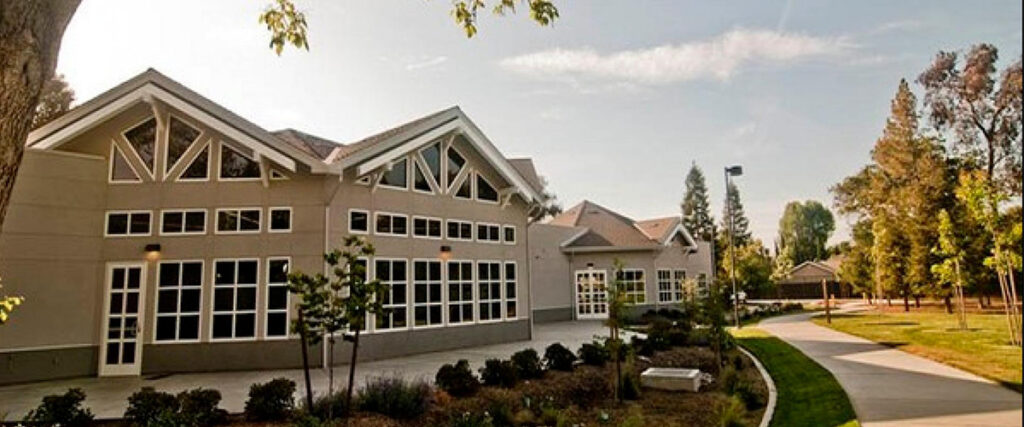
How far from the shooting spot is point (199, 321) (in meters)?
12.1

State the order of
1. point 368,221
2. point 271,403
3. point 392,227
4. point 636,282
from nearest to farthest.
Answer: point 271,403 → point 368,221 → point 392,227 → point 636,282

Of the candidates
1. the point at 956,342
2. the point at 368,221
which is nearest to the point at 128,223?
the point at 368,221

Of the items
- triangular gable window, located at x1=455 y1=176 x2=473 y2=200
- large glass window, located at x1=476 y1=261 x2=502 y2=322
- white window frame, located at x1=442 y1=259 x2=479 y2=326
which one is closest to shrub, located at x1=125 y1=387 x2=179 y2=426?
white window frame, located at x1=442 y1=259 x2=479 y2=326

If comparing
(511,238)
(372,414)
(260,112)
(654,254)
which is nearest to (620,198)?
(654,254)

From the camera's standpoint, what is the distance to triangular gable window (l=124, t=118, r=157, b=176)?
41.9ft

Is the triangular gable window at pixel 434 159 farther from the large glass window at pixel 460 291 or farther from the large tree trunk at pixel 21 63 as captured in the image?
A: the large tree trunk at pixel 21 63

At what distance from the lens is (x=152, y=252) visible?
40.2ft

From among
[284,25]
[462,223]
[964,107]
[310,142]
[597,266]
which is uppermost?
[964,107]

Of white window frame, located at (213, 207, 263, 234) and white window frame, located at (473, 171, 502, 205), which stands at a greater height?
white window frame, located at (473, 171, 502, 205)

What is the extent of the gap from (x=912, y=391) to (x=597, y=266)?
17.3 metres

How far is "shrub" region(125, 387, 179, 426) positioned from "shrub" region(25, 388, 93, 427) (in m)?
0.59

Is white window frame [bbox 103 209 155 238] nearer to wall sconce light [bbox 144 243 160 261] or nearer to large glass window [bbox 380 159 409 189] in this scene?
wall sconce light [bbox 144 243 160 261]

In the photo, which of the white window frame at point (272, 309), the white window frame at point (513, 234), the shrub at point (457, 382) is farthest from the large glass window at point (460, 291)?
the shrub at point (457, 382)

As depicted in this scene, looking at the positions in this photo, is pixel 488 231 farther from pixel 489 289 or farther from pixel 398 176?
pixel 398 176
